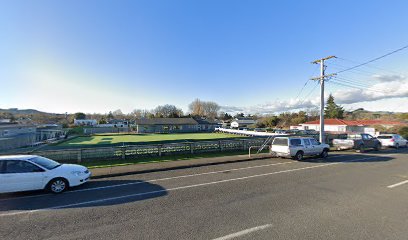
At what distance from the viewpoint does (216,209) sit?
5879 mm

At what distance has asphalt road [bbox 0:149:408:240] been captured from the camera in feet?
15.1

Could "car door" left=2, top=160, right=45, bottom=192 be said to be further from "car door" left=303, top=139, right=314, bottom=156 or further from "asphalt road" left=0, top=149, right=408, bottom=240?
"car door" left=303, top=139, right=314, bottom=156

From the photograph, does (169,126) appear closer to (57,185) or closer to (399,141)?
(399,141)

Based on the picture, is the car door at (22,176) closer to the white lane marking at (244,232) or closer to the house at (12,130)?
the white lane marking at (244,232)

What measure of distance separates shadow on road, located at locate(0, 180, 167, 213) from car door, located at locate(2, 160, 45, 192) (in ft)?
1.12

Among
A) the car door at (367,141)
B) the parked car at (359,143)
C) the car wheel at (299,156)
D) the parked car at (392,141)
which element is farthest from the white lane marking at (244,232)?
the parked car at (392,141)

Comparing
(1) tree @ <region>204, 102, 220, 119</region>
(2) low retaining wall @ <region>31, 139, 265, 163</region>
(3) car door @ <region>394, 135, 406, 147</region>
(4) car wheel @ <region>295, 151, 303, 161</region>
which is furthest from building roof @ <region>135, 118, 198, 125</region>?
(1) tree @ <region>204, 102, 220, 119</region>

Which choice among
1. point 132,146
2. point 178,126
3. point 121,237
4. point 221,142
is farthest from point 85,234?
point 178,126

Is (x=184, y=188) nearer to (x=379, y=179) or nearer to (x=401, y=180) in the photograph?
(x=379, y=179)

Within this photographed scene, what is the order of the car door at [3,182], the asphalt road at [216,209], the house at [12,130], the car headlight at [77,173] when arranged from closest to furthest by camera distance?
the asphalt road at [216,209], the car door at [3,182], the car headlight at [77,173], the house at [12,130]

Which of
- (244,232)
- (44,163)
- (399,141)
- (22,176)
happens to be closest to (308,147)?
(244,232)

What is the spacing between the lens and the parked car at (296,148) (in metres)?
14.7

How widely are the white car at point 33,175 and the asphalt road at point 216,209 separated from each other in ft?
1.13

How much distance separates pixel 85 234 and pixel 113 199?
2323 mm
